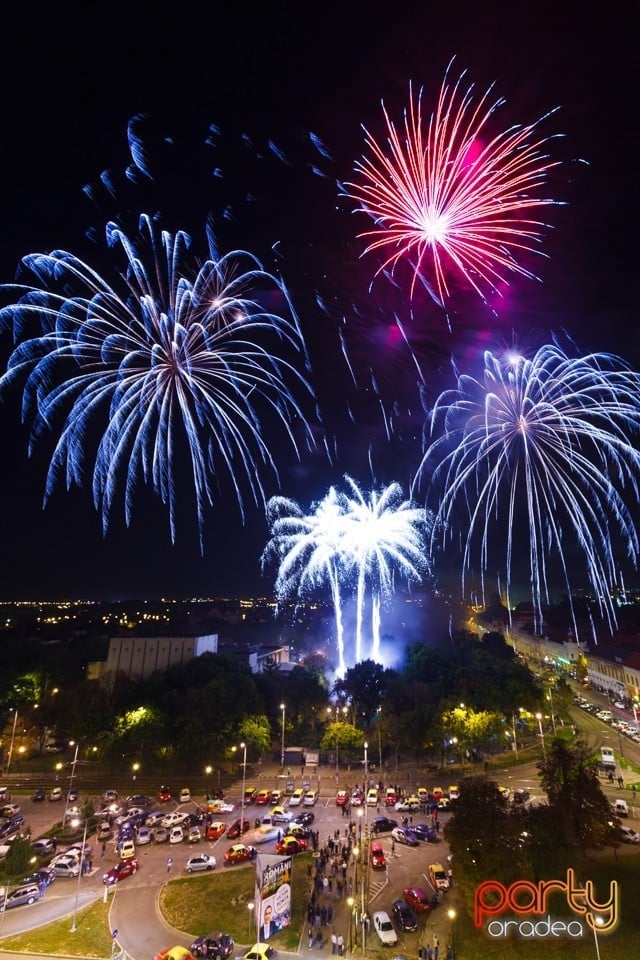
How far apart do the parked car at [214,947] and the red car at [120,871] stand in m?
7.21

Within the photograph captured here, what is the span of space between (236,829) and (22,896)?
10434mm

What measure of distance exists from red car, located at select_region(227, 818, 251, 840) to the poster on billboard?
10511 millimetres

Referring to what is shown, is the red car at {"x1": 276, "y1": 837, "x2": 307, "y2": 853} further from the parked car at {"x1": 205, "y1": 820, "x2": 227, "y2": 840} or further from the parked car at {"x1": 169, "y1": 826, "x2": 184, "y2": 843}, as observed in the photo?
the parked car at {"x1": 169, "y1": 826, "x2": 184, "y2": 843}

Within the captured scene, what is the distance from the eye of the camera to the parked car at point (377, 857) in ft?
73.3

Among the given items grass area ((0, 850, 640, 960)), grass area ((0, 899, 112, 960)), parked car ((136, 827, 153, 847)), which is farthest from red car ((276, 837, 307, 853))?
grass area ((0, 899, 112, 960))

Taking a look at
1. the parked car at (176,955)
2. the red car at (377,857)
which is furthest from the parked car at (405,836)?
the parked car at (176,955)

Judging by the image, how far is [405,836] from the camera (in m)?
25.2

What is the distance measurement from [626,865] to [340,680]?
104ft

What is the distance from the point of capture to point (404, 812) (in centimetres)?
2933

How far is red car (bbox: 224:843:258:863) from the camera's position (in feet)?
75.5

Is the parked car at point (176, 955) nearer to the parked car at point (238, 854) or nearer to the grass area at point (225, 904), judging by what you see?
the grass area at point (225, 904)

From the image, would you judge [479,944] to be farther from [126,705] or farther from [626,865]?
[126,705]

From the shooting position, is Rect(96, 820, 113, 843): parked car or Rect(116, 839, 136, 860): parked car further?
Rect(96, 820, 113, 843): parked car

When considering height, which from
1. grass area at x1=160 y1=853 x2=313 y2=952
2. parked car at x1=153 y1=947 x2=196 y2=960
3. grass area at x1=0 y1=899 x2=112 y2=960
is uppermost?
parked car at x1=153 y1=947 x2=196 y2=960
